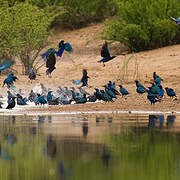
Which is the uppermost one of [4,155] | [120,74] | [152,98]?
[120,74]

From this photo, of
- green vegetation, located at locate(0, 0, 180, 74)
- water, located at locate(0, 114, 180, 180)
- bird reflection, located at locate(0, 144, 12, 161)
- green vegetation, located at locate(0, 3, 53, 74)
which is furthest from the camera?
green vegetation, located at locate(0, 0, 180, 74)

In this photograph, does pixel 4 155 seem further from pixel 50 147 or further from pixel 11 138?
pixel 11 138

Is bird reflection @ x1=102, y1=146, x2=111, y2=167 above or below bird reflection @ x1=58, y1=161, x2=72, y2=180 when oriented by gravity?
above

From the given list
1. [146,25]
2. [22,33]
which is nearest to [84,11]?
[146,25]

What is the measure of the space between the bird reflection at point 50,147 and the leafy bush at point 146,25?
55.6 ft

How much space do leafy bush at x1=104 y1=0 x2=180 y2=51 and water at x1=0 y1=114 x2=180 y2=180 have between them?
46.2ft

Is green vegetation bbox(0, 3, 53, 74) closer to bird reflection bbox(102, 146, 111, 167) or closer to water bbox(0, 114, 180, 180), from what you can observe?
water bbox(0, 114, 180, 180)

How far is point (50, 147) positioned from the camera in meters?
7.65

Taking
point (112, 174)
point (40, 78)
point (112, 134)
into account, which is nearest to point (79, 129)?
point (112, 134)

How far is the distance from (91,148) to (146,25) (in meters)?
18.8

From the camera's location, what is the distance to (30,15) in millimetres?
22594

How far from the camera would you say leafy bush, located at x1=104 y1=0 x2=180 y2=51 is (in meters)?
25.4

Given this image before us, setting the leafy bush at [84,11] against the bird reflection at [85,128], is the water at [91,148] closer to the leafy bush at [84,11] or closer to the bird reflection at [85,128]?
the bird reflection at [85,128]

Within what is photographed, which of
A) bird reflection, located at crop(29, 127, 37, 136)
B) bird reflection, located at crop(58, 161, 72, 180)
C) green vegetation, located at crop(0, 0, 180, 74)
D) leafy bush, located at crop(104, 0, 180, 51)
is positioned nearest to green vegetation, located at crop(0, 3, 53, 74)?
green vegetation, located at crop(0, 0, 180, 74)
